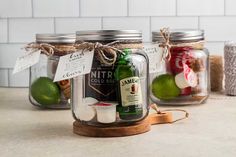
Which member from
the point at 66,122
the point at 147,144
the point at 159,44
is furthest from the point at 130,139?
the point at 159,44

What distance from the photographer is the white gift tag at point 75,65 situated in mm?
807

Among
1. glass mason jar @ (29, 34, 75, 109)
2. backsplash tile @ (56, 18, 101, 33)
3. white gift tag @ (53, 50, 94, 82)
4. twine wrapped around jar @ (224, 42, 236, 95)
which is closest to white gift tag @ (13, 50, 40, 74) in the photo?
glass mason jar @ (29, 34, 75, 109)

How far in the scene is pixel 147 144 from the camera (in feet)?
2.51

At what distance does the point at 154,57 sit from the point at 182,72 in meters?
0.08

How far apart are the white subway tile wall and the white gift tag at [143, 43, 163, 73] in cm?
36

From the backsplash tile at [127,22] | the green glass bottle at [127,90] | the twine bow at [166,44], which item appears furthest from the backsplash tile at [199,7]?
the green glass bottle at [127,90]

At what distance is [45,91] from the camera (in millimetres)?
1051

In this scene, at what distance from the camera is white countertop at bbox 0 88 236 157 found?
72 cm

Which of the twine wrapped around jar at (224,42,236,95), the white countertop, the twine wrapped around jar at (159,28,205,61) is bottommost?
the white countertop

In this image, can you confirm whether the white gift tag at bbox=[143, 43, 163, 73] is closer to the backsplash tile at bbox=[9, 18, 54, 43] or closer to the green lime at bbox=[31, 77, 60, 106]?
the green lime at bbox=[31, 77, 60, 106]

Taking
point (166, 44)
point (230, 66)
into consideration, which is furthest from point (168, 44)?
point (230, 66)

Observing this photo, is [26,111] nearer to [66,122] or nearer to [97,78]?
[66,122]

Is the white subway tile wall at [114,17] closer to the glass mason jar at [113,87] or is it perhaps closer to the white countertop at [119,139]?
the white countertop at [119,139]

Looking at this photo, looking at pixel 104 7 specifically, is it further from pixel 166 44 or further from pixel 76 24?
pixel 166 44
